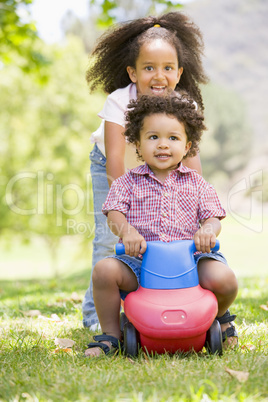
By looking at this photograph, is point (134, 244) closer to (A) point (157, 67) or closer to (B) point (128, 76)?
(A) point (157, 67)

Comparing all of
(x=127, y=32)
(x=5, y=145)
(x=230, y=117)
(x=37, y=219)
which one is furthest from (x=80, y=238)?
(x=230, y=117)

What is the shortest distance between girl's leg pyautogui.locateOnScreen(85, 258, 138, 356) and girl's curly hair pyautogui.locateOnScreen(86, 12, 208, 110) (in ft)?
4.66

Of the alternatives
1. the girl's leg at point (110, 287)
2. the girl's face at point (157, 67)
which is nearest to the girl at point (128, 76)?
the girl's face at point (157, 67)

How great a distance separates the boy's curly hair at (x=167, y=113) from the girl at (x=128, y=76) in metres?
0.23

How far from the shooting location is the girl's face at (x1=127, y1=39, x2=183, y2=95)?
2.94m

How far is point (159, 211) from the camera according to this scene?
245 cm

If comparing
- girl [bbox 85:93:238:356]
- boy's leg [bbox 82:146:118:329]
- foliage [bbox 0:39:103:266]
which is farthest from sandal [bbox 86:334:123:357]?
foliage [bbox 0:39:103:266]

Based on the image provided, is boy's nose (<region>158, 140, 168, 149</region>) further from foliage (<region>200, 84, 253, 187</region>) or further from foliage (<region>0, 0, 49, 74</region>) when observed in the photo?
foliage (<region>200, 84, 253, 187</region>)

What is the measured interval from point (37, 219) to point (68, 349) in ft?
39.6

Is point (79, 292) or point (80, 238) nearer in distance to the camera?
point (79, 292)

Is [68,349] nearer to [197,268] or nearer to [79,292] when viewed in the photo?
[197,268]

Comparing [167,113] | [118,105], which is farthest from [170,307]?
[118,105]

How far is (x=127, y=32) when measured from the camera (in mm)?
3232

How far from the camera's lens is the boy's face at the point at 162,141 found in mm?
2521
